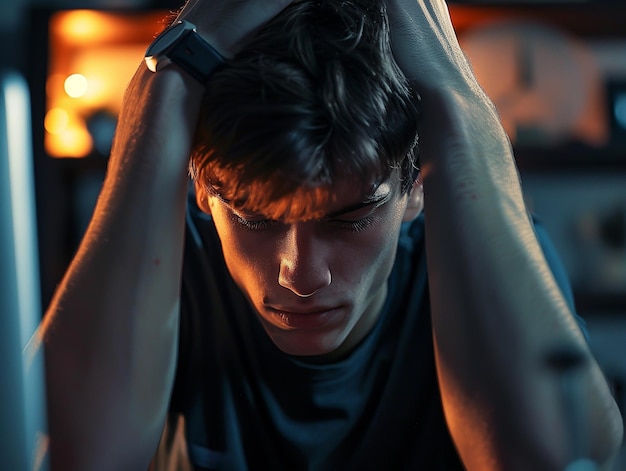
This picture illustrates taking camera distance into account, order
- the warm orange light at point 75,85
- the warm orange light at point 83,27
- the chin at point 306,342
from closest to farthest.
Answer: the chin at point 306,342, the warm orange light at point 83,27, the warm orange light at point 75,85

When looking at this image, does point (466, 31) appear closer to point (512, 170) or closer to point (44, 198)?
point (44, 198)

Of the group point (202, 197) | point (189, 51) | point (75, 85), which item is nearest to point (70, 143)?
point (75, 85)

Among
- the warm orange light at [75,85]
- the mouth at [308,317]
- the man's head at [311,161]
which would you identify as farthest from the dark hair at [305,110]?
the warm orange light at [75,85]

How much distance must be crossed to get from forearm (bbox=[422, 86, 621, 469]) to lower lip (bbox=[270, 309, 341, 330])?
4.6 inches

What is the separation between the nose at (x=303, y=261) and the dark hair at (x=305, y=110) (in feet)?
0.18

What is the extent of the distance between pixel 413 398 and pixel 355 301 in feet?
0.69

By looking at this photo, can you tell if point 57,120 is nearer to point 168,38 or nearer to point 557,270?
point 168,38

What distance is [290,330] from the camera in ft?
2.85

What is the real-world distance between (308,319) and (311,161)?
0.20 metres

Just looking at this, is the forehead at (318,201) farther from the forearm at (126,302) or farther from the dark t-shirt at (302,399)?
the dark t-shirt at (302,399)

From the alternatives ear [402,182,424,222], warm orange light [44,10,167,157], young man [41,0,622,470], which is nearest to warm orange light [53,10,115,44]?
warm orange light [44,10,167,157]

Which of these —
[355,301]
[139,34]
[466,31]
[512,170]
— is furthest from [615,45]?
[355,301]

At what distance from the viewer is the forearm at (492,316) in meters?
0.76

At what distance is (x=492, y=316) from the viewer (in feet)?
2.57
